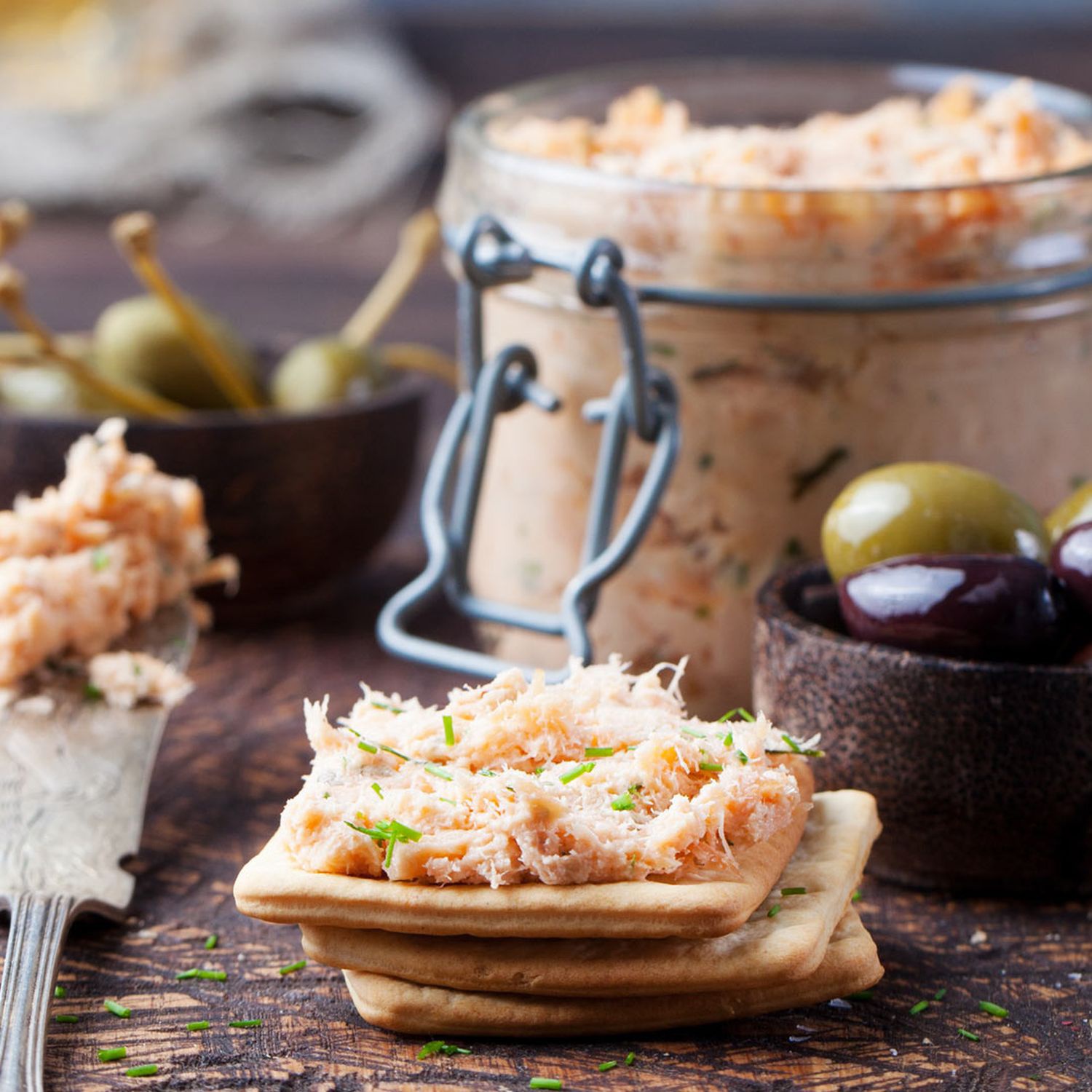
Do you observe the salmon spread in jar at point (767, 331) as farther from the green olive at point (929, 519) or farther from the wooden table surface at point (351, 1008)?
the wooden table surface at point (351, 1008)

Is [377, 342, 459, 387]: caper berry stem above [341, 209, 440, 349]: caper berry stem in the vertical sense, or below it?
below

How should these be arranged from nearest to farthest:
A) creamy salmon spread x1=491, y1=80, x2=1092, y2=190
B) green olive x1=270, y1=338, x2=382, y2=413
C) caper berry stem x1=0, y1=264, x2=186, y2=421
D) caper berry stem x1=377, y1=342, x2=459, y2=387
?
creamy salmon spread x1=491, y1=80, x2=1092, y2=190 < caper berry stem x1=0, y1=264, x2=186, y2=421 < green olive x1=270, y1=338, x2=382, y2=413 < caper berry stem x1=377, y1=342, x2=459, y2=387

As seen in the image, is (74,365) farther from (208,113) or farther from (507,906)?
(208,113)

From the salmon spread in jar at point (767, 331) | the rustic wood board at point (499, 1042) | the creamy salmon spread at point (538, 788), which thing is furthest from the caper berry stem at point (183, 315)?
the creamy salmon spread at point (538, 788)

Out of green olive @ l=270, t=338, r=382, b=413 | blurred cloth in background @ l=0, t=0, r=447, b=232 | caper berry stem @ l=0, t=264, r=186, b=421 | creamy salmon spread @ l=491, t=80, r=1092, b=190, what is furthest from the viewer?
blurred cloth in background @ l=0, t=0, r=447, b=232

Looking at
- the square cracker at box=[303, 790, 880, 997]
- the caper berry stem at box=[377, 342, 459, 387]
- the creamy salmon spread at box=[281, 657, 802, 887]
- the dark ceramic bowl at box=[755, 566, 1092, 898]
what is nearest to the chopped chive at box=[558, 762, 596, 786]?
the creamy salmon spread at box=[281, 657, 802, 887]

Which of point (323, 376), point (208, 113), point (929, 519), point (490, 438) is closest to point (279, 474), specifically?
point (323, 376)

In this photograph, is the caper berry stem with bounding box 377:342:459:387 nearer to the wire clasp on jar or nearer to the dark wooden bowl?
the dark wooden bowl
